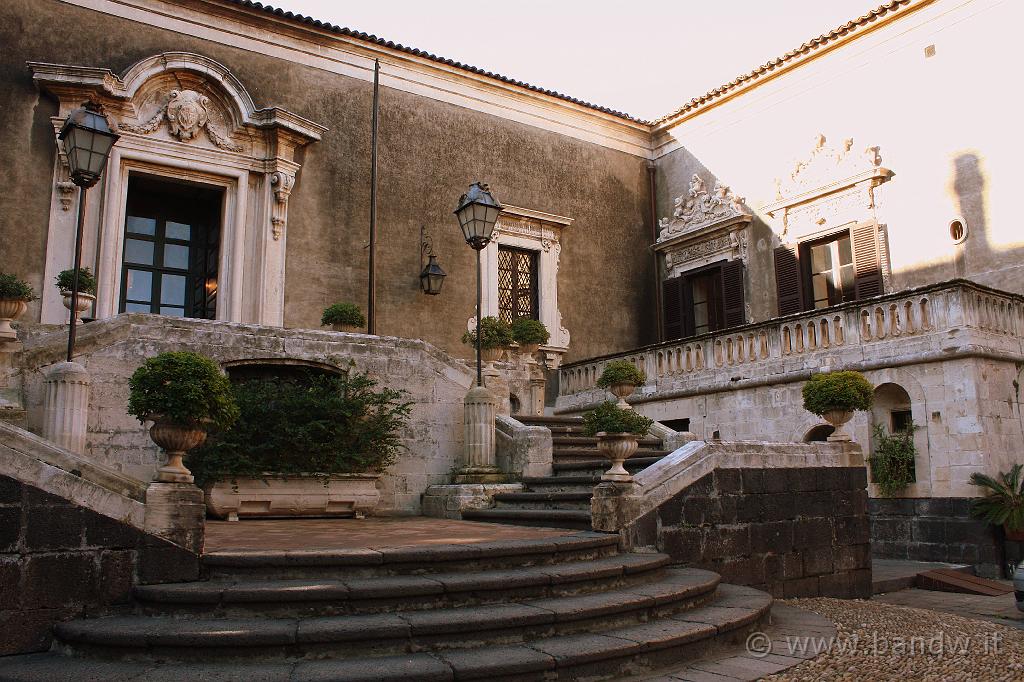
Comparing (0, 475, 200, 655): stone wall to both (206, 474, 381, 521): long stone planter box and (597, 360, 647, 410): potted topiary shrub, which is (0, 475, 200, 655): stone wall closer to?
(206, 474, 381, 521): long stone planter box

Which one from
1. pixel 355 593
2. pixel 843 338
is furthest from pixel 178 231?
pixel 355 593

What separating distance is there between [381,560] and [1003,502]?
29.3 feet

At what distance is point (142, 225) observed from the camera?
1430 cm

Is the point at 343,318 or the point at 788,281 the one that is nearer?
the point at 343,318

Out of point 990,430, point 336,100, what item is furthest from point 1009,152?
point 336,100

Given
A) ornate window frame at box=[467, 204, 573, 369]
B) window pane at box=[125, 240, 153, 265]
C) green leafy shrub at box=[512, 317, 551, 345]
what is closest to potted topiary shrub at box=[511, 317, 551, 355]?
green leafy shrub at box=[512, 317, 551, 345]

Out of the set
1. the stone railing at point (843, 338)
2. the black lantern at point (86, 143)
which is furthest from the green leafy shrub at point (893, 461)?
the black lantern at point (86, 143)

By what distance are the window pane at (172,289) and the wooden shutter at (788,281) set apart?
10905 millimetres

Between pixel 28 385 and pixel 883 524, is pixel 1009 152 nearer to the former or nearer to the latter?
pixel 883 524

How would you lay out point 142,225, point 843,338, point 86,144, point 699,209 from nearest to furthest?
point 86,144, point 843,338, point 142,225, point 699,209

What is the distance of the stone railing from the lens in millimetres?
11406

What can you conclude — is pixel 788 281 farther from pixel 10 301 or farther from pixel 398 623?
pixel 398 623

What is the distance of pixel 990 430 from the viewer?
11.2m

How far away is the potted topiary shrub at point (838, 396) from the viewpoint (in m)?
9.23
